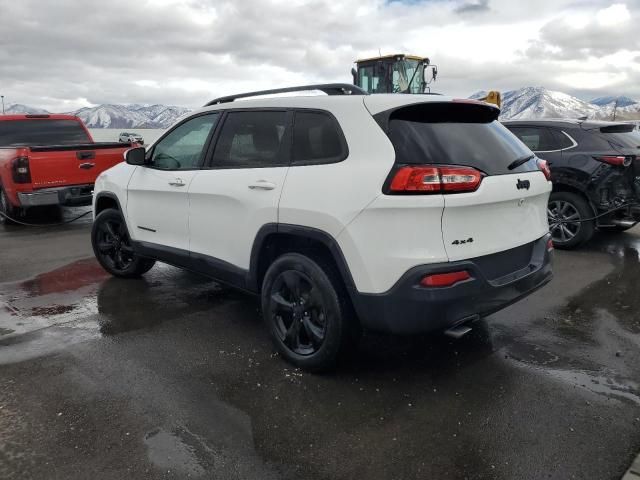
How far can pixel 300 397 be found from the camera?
307 centimetres

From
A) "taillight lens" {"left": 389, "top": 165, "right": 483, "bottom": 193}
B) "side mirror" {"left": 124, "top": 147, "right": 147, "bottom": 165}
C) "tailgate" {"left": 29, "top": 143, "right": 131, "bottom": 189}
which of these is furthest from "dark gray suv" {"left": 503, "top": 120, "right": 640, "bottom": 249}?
"tailgate" {"left": 29, "top": 143, "right": 131, "bottom": 189}

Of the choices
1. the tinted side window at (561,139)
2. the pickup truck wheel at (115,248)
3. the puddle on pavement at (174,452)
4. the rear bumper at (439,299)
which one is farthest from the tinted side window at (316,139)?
the tinted side window at (561,139)

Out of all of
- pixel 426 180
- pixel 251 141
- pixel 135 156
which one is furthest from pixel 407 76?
pixel 426 180

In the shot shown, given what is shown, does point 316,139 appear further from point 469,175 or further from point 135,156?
point 135,156

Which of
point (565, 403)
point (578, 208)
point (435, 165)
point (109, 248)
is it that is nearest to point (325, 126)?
point (435, 165)

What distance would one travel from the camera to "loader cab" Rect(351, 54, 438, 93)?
15.0 m

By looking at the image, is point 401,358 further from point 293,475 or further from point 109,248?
point 109,248

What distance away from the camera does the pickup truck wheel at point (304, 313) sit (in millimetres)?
3062

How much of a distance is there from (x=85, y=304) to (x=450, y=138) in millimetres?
3654

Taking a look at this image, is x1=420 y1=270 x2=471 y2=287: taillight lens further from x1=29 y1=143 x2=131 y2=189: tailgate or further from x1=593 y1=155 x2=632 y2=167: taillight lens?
x1=29 y1=143 x2=131 y2=189: tailgate

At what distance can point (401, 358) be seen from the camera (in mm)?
3588

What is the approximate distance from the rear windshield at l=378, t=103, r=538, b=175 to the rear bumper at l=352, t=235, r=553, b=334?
1.88 feet

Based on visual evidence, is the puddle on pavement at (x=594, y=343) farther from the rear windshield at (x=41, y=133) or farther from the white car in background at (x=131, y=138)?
the rear windshield at (x=41, y=133)

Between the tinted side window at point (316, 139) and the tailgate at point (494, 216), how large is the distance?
756 millimetres
